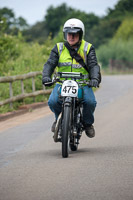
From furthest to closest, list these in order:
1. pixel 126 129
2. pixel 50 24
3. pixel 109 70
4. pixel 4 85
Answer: pixel 50 24, pixel 109 70, pixel 4 85, pixel 126 129

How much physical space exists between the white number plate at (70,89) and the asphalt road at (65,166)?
890mm

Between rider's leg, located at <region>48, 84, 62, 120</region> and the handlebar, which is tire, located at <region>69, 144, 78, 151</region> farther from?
the handlebar

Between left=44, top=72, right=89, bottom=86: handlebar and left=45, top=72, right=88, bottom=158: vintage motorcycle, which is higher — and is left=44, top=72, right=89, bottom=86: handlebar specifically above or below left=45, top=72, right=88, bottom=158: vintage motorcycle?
above

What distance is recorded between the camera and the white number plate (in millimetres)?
7852

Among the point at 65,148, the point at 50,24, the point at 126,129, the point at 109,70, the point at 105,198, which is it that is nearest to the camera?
the point at 105,198

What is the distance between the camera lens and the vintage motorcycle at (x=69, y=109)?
7.75 meters

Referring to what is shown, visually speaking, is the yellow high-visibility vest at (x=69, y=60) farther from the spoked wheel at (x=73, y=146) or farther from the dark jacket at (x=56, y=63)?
the spoked wheel at (x=73, y=146)

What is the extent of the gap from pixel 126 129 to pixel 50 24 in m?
113

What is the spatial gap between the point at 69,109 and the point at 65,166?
0.91 metres

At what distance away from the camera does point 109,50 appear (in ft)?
210

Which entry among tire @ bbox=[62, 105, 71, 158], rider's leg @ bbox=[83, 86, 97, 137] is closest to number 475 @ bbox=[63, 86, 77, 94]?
tire @ bbox=[62, 105, 71, 158]

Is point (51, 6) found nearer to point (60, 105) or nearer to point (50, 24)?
point (50, 24)

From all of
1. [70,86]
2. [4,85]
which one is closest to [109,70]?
[4,85]

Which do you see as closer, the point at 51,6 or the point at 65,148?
the point at 65,148
